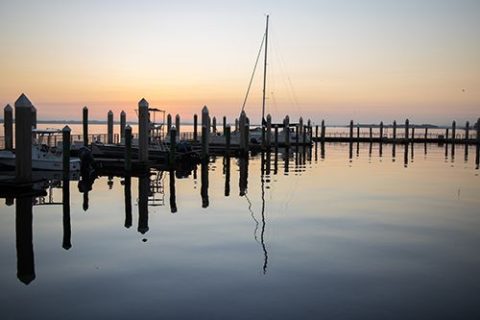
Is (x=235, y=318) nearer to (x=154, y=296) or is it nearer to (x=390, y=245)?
(x=154, y=296)

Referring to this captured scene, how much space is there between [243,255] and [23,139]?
1128cm

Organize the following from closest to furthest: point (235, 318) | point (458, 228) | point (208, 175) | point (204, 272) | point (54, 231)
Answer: point (235, 318)
point (204, 272)
point (54, 231)
point (458, 228)
point (208, 175)

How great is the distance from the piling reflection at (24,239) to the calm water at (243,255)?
0.15ft

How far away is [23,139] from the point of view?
1953 cm

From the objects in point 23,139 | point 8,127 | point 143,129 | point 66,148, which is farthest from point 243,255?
point 8,127

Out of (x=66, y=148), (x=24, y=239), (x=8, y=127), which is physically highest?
(x=8, y=127)

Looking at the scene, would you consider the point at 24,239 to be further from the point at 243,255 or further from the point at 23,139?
the point at 23,139

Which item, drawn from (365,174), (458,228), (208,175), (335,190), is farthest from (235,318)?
(365,174)

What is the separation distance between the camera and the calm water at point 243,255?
8805 millimetres

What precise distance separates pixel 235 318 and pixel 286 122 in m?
51.8

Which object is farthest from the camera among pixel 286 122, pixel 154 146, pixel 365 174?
pixel 286 122

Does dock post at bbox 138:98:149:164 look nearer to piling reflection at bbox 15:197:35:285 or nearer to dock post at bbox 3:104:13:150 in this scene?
piling reflection at bbox 15:197:35:285

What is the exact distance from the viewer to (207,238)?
45.4 ft

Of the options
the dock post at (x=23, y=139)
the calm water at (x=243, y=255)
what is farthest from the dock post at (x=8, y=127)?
the dock post at (x=23, y=139)
